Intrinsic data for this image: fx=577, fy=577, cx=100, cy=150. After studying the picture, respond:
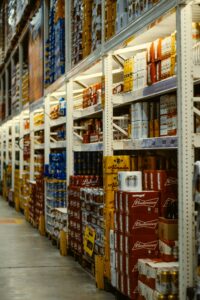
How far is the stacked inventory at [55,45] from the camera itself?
28.8 ft

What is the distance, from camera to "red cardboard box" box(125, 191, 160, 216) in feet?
15.8

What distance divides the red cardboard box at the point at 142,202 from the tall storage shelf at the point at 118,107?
44 cm

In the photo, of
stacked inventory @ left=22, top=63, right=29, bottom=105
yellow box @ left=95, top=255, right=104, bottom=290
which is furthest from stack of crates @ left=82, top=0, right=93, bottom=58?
stacked inventory @ left=22, top=63, right=29, bottom=105

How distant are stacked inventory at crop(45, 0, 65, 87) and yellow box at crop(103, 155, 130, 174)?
3175 millimetres

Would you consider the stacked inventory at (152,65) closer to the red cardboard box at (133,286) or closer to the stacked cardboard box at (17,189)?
the red cardboard box at (133,286)

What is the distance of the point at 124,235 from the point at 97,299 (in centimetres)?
87

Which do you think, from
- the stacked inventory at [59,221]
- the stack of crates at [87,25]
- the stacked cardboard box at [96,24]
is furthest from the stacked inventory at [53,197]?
the stacked cardboard box at [96,24]

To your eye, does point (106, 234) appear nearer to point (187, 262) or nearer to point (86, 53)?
point (187, 262)

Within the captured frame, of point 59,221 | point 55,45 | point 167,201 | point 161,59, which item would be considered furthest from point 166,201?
point 55,45

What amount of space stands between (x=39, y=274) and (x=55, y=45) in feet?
13.3

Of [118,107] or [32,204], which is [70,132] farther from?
[32,204]

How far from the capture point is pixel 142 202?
189 inches

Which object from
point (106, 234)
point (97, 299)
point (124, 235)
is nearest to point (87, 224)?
point (106, 234)

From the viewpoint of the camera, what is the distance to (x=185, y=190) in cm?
416
